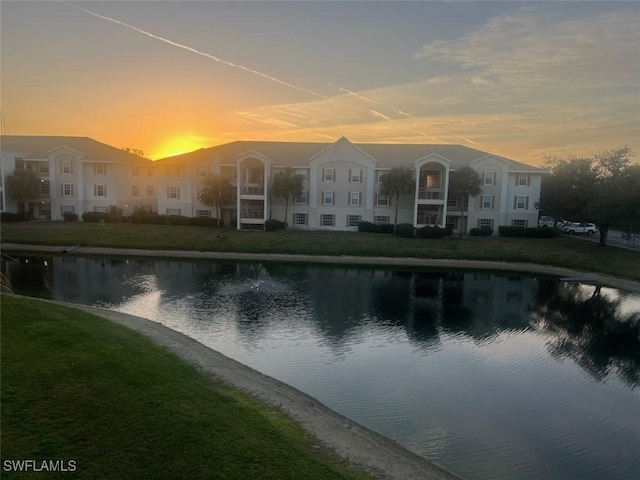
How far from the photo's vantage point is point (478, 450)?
12.2 metres

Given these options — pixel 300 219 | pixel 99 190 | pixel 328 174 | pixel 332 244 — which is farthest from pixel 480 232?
pixel 99 190

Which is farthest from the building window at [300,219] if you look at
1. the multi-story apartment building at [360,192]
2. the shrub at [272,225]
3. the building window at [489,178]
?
the building window at [489,178]

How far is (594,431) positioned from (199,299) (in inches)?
779

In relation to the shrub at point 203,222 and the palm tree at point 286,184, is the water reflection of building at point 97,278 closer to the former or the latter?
the shrub at point 203,222

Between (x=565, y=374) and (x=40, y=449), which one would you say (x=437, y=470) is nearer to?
(x=40, y=449)

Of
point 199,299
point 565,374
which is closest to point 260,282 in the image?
point 199,299

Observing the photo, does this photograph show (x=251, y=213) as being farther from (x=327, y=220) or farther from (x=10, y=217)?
(x=10, y=217)

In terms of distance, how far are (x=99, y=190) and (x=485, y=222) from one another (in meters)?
44.2

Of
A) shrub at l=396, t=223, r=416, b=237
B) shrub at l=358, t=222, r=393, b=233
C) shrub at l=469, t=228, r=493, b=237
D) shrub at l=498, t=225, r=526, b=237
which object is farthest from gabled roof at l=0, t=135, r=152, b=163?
shrub at l=498, t=225, r=526, b=237

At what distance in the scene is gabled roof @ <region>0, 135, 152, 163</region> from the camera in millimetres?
57406

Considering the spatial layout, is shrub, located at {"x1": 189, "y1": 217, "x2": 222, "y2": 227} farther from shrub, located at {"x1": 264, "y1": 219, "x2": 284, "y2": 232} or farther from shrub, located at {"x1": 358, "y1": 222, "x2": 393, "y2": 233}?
shrub, located at {"x1": 358, "y1": 222, "x2": 393, "y2": 233}

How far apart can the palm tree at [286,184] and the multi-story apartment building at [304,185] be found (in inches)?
69.2

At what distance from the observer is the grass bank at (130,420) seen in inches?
320

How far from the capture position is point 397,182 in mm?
50188
